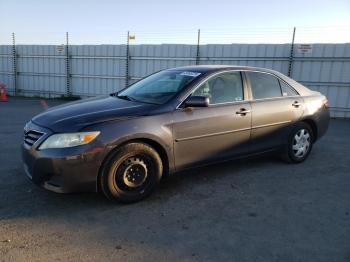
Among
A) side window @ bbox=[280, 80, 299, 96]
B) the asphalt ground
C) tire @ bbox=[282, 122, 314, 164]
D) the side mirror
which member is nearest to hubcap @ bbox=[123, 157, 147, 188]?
the asphalt ground

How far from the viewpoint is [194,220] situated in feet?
11.7

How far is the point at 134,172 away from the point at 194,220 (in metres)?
0.87

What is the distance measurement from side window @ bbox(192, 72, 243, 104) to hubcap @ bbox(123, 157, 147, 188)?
112 centimetres

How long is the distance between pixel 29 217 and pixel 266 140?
131 inches

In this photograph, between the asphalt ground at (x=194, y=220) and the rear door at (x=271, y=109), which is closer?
the asphalt ground at (x=194, y=220)

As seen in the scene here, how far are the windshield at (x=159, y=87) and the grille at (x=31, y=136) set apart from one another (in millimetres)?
1262

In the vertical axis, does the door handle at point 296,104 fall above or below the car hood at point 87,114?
above

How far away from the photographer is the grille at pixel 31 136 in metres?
3.76

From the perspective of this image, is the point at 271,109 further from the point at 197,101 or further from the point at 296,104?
the point at 197,101

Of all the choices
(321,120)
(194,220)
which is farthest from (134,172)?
(321,120)

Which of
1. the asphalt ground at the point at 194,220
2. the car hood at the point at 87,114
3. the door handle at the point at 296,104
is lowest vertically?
the asphalt ground at the point at 194,220

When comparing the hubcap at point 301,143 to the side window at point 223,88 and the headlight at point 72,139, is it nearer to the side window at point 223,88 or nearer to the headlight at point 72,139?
the side window at point 223,88

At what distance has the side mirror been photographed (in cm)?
414

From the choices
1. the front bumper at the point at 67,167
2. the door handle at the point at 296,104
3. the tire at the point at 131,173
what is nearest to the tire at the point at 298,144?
the door handle at the point at 296,104
